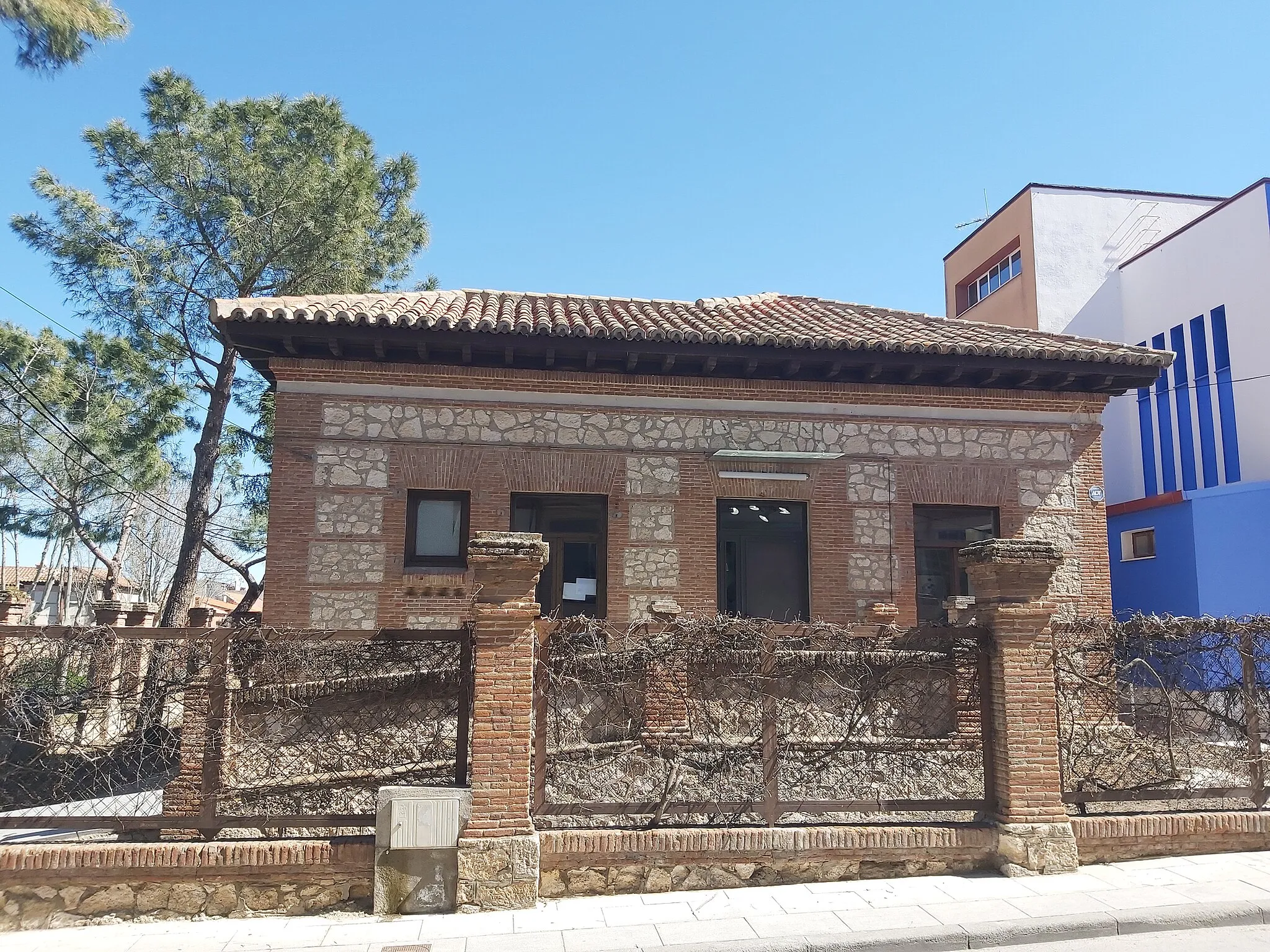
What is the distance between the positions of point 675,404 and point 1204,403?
11.7 meters

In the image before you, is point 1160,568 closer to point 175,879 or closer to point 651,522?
point 651,522

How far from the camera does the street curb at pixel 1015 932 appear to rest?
16.1 ft

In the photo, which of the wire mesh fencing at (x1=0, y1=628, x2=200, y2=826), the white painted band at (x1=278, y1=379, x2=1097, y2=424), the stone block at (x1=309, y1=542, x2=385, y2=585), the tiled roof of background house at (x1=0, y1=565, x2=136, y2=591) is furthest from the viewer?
the tiled roof of background house at (x1=0, y1=565, x2=136, y2=591)

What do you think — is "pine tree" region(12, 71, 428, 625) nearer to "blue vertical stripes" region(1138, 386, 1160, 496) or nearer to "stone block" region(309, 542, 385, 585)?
"stone block" region(309, 542, 385, 585)

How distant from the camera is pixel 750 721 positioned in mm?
6301

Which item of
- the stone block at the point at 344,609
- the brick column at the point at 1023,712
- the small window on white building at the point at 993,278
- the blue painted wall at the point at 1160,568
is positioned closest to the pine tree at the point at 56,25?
the stone block at the point at 344,609


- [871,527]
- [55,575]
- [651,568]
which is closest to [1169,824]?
[871,527]

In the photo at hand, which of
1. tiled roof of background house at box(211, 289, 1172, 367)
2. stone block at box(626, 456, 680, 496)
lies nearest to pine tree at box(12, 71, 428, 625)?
tiled roof of background house at box(211, 289, 1172, 367)

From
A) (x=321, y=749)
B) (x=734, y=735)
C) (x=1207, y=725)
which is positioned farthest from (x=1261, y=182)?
(x=321, y=749)

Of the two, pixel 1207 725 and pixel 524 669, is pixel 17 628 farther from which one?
pixel 1207 725

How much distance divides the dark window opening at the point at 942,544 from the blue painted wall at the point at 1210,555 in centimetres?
497

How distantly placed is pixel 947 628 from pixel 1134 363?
6313 millimetres

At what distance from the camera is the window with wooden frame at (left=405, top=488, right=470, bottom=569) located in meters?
10.3

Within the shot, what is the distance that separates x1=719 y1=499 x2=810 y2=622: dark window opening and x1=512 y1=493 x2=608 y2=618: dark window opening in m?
1.61
